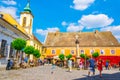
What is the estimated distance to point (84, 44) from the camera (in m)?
52.6

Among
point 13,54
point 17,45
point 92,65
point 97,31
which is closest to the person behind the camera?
point 92,65

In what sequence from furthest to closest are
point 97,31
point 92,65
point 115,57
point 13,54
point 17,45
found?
point 97,31 → point 115,57 → point 13,54 → point 17,45 → point 92,65

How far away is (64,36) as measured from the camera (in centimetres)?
5712

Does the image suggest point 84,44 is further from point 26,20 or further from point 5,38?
point 5,38

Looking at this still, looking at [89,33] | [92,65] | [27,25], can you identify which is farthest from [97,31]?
[92,65]

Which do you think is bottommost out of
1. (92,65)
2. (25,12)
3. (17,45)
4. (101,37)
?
(92,65)

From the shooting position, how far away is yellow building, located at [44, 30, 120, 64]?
51047 millimetres

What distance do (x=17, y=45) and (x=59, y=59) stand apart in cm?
1963

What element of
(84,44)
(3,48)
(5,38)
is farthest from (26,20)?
(84,44)

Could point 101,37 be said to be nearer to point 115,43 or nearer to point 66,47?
point 115,43

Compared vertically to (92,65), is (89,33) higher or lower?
higher

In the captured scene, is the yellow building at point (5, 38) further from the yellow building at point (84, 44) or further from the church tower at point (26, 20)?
the yellow building at point (84, 44)

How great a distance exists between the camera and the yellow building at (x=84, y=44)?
51.0 m

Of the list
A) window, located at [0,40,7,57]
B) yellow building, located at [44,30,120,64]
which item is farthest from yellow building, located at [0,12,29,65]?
yellow building, located at [44,30,120,64]
